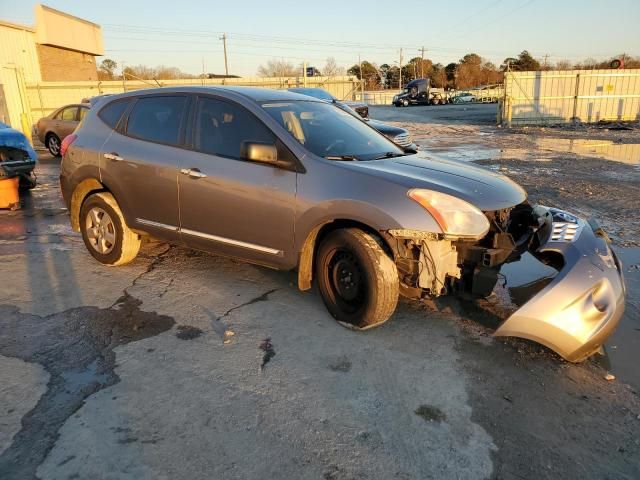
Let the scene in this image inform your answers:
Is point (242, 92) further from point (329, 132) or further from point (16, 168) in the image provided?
point (16, 168)

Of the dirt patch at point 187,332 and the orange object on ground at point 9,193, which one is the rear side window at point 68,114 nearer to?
the orange object on ground at point 9,193

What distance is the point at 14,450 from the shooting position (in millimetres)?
2445

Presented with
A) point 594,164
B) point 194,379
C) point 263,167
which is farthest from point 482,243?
point 594,164

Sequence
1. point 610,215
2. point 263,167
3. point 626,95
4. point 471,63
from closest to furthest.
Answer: point 263,167, point 610,215, point 626,95, point 471,63

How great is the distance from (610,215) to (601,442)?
5300mm

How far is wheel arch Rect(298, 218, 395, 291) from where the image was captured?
3.58 metres

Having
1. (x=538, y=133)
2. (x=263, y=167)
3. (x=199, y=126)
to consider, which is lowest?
(x=538, y=133)

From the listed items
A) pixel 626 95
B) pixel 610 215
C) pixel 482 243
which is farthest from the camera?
pixel 626 95

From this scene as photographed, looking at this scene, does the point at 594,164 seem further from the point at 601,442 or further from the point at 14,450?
the point at 14,450

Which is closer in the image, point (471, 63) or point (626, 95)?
point (626, 95)

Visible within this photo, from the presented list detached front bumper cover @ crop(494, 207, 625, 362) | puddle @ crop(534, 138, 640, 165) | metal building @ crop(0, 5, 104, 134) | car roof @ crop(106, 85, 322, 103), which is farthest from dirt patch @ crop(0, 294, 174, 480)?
metal building @ crop(0, 5, 104, 134)

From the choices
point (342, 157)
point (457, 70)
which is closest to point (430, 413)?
point (342, 157)

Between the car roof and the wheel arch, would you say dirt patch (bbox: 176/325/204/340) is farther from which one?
the car roof

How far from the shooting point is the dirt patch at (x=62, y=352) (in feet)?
8.15
